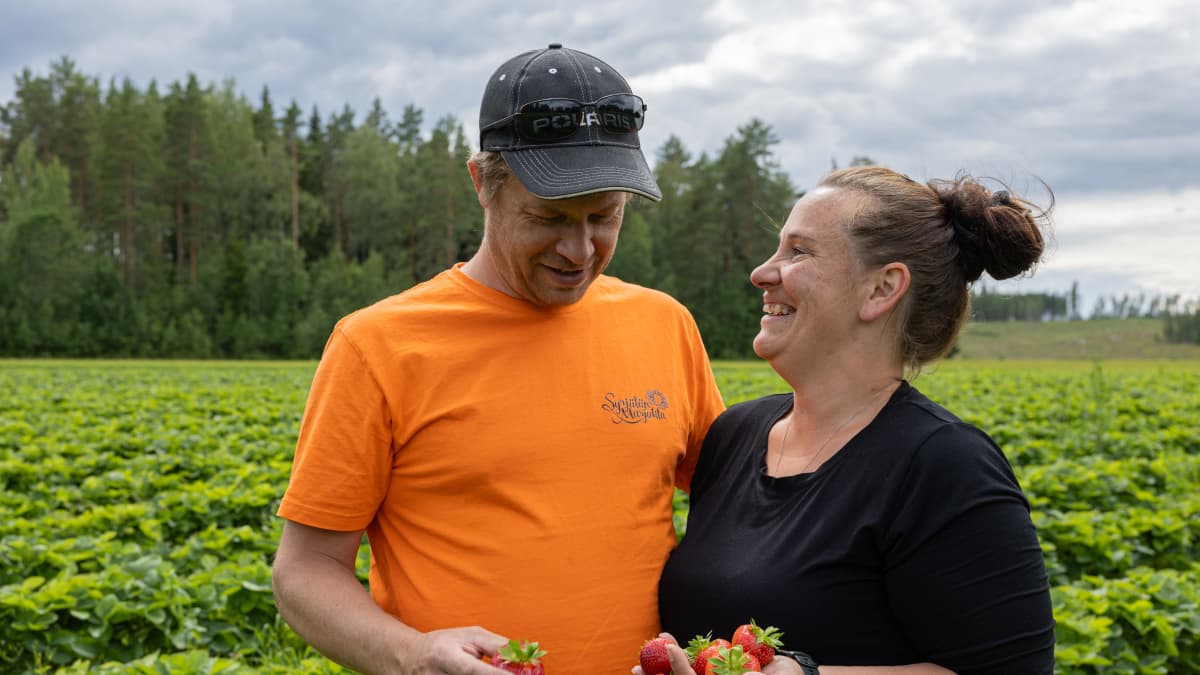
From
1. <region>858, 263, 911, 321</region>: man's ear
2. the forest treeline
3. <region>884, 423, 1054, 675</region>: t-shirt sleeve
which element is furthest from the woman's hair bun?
the forest treeline

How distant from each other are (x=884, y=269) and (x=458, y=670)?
122cm

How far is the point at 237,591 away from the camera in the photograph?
5.05m

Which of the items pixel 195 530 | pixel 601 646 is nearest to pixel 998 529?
pixel 601 646

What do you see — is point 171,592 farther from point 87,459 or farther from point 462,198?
point 462,198

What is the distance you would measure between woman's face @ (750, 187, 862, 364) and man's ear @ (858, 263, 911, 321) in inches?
1.1

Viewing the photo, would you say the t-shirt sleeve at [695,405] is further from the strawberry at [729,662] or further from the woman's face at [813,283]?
the strawberry at [729,662]

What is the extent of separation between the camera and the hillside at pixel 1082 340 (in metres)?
62.4

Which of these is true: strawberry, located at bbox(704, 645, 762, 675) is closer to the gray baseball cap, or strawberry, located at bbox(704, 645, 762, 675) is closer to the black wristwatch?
the black wristwatch

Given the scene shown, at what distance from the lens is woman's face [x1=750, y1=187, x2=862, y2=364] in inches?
89.4

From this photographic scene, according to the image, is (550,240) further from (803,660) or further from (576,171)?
(803,660)

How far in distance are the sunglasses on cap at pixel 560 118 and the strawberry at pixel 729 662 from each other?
1079 millimetres

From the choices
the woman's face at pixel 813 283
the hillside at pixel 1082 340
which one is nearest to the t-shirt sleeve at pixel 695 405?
the woman's face at pixel 813 283

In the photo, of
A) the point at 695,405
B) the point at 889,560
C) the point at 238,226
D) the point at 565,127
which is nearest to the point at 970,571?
the point at 889,560

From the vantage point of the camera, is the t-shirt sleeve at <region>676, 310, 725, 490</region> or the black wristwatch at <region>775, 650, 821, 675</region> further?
the t-shirt sleeve at <region>676, 310, 725, 490</region>
